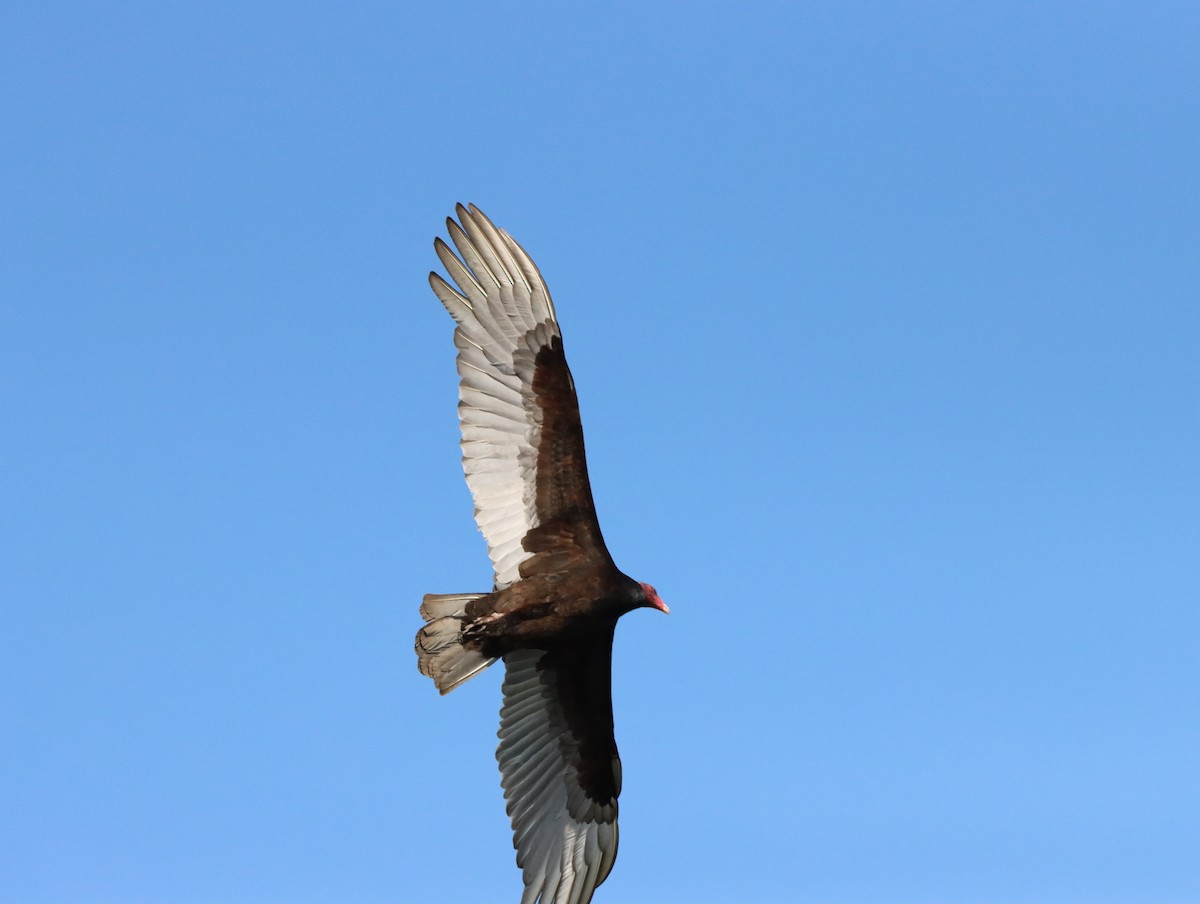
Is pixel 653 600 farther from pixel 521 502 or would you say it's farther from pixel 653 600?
pixel 521 502

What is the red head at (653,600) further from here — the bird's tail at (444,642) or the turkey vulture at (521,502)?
the bird's tail at (444,642)

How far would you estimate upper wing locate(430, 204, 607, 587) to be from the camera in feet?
30.1

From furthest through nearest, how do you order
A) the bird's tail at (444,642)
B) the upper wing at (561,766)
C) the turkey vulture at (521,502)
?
the upper wing at (561,766) < the turkey vulture at (521,502) < the bird's tail at (444,642)

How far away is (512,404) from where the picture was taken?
30.3 feet

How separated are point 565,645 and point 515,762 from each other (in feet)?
3.44

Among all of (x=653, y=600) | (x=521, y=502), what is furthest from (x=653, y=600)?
(x=521, y=502)

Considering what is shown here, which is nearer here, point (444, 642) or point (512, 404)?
point (444, 642)

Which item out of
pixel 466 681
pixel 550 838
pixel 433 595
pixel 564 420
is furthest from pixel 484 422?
pixel 550 838

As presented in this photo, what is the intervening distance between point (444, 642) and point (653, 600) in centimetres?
175

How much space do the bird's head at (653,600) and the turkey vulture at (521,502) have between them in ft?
0.04

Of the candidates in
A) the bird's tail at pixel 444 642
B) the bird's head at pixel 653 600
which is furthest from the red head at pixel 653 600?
the bird's tail at pixel 444 642

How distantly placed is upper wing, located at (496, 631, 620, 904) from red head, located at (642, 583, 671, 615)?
44cm

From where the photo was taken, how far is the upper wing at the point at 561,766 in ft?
31.7

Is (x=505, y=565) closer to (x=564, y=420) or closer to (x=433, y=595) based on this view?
(x=433, y=595)
